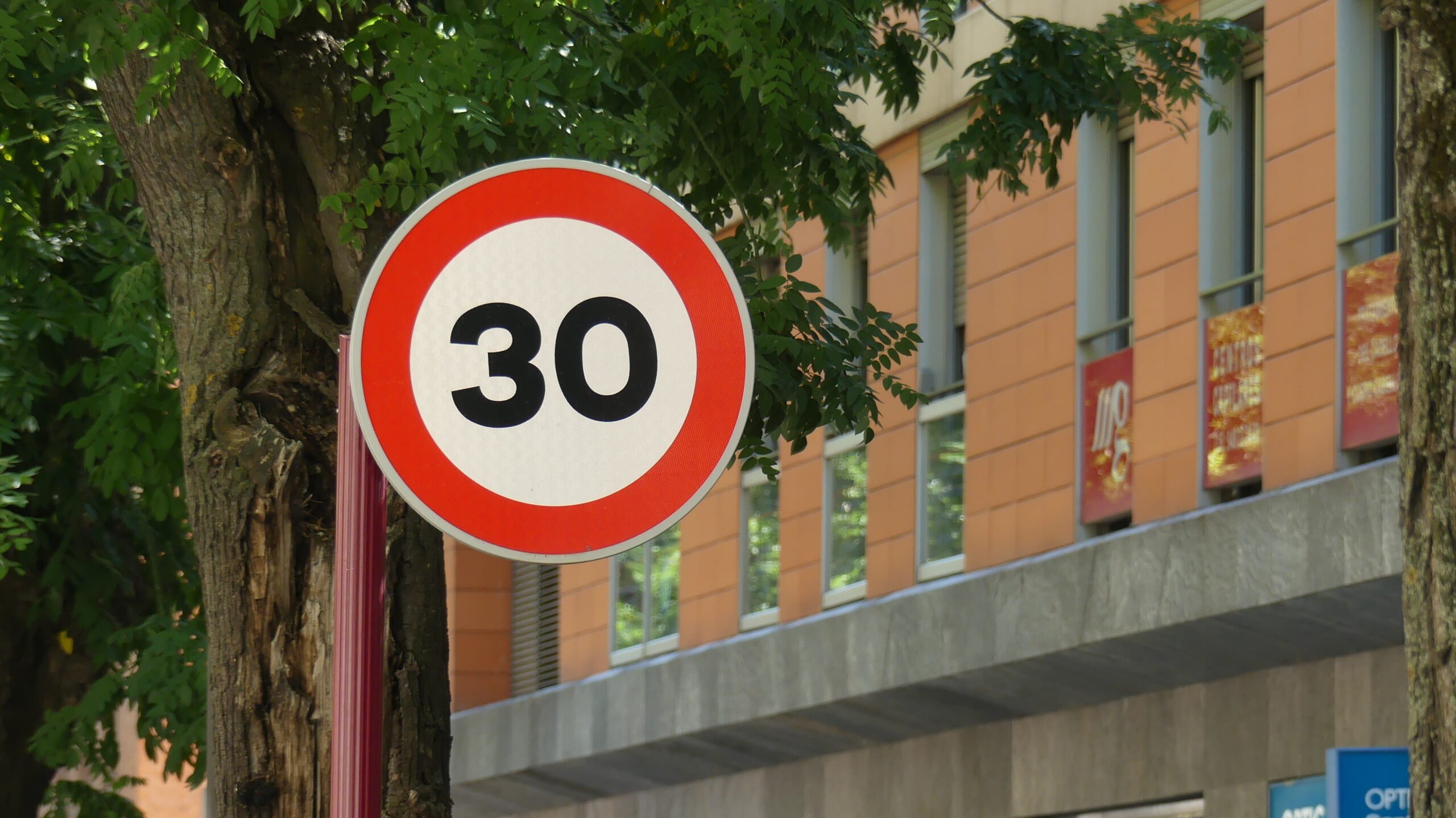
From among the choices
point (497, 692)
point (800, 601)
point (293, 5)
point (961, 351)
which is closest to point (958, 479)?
point (961, 351)

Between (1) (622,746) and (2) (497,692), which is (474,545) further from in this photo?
(2) (497,692)

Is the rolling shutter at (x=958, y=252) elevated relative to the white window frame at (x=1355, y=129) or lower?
elevated

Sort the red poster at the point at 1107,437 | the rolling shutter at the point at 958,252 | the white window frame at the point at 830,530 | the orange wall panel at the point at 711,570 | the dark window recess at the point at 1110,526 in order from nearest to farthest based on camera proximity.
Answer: the red poster at the point at 1107,437
the dark window recess at the point at 1110,526
the rolling shutter at the point at 958,252
the white window frame at the point at 830,530
the orange wall panel at the point at 711,570

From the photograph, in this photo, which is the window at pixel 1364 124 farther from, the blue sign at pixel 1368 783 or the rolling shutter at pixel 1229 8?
the blue sign at pixel 1368 783

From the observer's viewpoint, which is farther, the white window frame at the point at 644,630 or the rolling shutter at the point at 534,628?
the rolling shutter at the point at 534,628

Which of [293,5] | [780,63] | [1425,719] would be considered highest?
[780,63]

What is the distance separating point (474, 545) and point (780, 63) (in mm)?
4918

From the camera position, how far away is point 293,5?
7031 millimetres

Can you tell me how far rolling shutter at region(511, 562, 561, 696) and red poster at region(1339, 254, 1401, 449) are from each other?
43.3 feet

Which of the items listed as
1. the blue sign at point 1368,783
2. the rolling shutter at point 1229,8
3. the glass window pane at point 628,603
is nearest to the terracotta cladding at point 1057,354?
the rolling shutter at point 1229,8

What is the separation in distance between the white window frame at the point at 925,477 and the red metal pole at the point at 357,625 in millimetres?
15331

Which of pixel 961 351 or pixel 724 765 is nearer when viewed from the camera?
pixel 961 351

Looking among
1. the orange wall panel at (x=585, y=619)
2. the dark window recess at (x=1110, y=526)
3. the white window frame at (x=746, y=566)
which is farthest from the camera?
A: the orange wall panel at (x=585, y=619)

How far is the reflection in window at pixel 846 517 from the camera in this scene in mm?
20812
